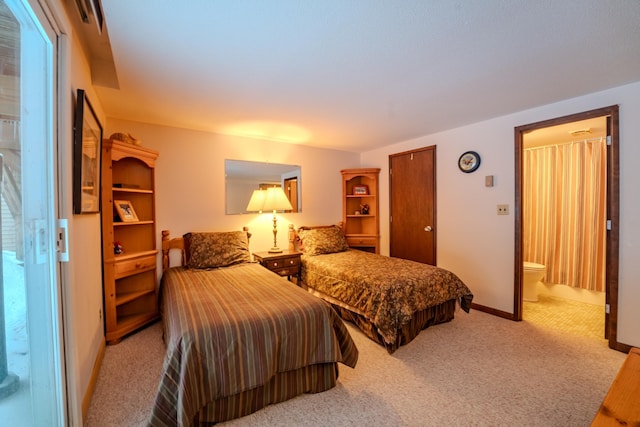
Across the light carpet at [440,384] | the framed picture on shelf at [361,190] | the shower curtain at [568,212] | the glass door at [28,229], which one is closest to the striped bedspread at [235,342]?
the light carpet at [440,384]

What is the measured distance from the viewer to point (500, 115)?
9.57 feet

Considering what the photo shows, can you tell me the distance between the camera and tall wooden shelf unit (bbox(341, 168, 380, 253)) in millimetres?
4320

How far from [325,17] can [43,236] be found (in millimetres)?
1693

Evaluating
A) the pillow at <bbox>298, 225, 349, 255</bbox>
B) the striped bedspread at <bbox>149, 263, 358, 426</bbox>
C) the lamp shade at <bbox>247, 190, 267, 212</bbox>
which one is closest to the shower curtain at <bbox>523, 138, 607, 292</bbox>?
the pillow at <bbox>298, 225, 349, 255</bbox>

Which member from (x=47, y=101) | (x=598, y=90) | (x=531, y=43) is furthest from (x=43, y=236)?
(x=598, y=90)

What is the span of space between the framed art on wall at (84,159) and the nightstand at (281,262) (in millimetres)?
1738

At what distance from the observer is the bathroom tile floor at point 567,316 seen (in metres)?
2.65

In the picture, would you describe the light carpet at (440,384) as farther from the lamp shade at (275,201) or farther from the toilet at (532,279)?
the lamp shade at (275,201)

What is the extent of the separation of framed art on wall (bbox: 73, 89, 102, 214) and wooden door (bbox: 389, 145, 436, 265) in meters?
3.57

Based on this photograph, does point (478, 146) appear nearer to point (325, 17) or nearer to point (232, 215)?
point (325, 17)

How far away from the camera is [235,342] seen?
151 centimetres

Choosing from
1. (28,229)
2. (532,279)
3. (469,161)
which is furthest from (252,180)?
(532,279)

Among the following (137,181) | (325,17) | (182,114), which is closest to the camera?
(325,17)

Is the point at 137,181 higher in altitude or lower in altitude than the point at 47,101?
lower
